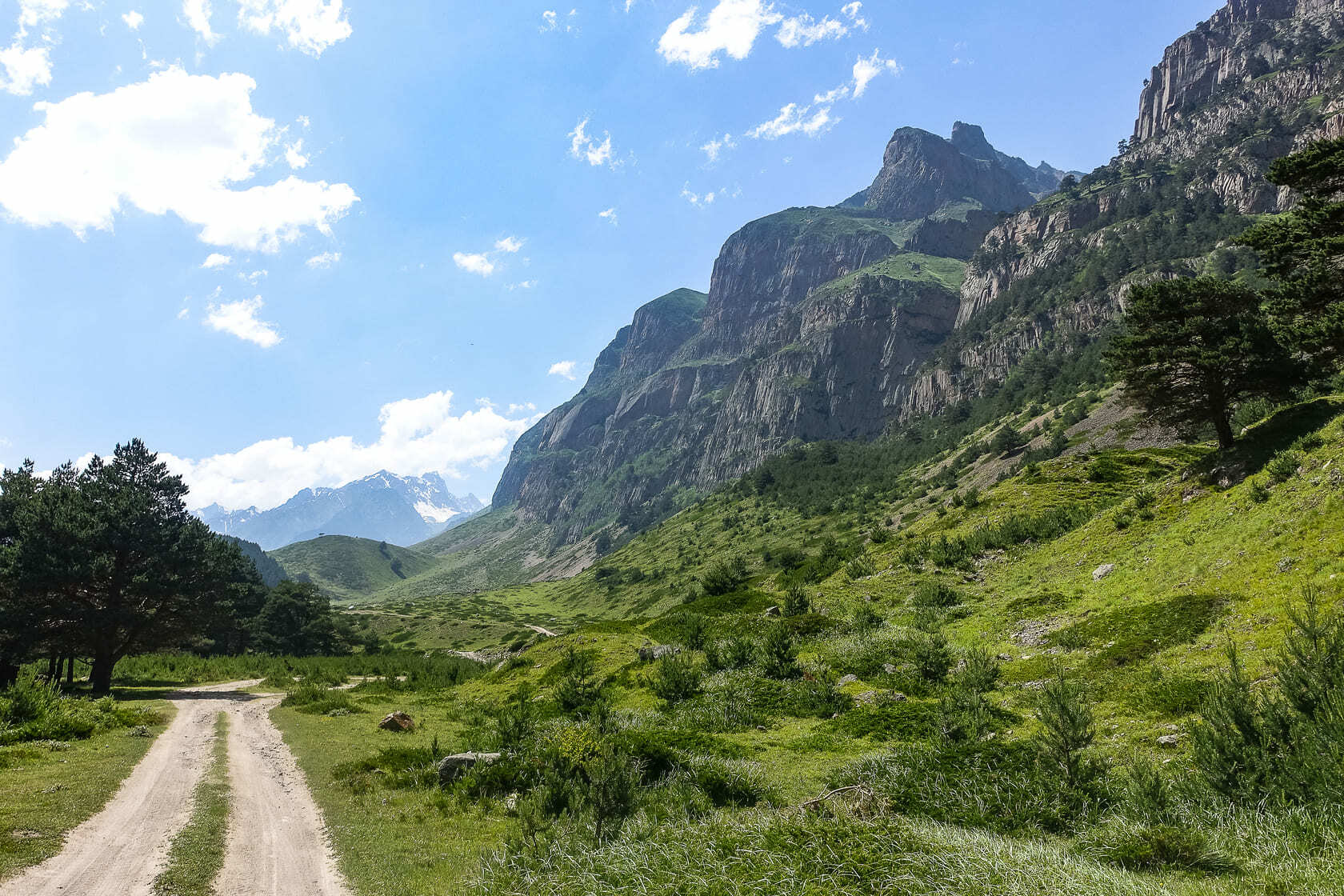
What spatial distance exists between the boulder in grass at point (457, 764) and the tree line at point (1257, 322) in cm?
3600

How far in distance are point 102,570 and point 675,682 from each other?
148 ft

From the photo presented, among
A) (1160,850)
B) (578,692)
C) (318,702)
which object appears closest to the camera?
(1160,850)

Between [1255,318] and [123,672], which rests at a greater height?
[1255,318]

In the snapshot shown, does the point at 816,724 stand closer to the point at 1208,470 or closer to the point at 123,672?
the point at 1208,470

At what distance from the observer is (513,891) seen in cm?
866

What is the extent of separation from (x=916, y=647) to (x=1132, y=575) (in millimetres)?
9999

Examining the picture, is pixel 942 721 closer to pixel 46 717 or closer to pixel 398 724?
pixel 398 724

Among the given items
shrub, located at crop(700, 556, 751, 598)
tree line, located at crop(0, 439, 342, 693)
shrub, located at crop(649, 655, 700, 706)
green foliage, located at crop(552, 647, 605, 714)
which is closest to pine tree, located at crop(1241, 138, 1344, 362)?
shrub, located at crop(649, 655, 700, 706)

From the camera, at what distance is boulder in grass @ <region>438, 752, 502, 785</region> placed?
1784 centimetres

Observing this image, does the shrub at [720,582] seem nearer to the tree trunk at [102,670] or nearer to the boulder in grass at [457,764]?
the boulder in grass at [457,764]

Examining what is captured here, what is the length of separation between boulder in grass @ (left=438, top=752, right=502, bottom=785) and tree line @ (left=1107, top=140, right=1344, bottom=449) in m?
36.0

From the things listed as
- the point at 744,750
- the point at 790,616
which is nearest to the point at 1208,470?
the point at 790,616

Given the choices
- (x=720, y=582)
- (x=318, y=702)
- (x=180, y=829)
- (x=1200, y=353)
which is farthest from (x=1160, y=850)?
(x=720, y=582)

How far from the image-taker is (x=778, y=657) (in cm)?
2611
